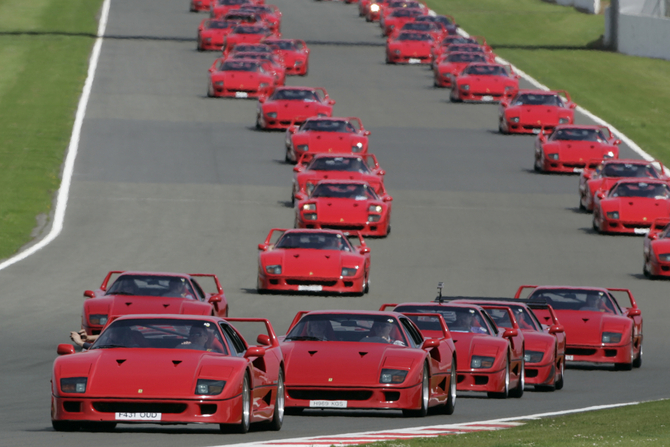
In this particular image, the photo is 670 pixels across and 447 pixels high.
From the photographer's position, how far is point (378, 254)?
31453 millimetres

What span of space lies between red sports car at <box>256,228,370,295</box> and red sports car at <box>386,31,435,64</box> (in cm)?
3733

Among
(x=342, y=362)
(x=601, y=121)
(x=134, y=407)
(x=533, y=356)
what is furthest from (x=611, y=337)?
(x=601, y=121)

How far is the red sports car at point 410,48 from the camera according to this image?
210ft

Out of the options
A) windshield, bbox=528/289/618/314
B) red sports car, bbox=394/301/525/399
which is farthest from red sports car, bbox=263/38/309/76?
red sports car, bbox=394/301/525/399

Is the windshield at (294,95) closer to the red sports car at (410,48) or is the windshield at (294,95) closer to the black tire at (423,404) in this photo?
the red sports car at (410,48)

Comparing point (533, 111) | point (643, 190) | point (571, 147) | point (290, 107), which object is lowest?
point (643, 190)

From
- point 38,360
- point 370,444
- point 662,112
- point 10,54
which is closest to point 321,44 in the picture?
point 10,54

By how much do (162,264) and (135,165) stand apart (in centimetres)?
1317

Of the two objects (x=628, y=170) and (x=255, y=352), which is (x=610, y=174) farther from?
(x=255, y=352)

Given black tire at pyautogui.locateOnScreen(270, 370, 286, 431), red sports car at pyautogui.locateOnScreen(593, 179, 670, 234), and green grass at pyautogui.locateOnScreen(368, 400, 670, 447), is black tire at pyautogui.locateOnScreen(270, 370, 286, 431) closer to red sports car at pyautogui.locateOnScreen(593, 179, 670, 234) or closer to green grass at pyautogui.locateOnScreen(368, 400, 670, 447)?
green grass at pyautogui.locateOnScreen(368, 400, 670, 447)

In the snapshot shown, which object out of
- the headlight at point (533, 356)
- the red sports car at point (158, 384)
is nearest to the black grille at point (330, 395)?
the red sports car at point (158, 384)

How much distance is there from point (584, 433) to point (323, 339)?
11.6 ft

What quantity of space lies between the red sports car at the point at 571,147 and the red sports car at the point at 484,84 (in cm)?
1075

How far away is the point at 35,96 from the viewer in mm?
53875
